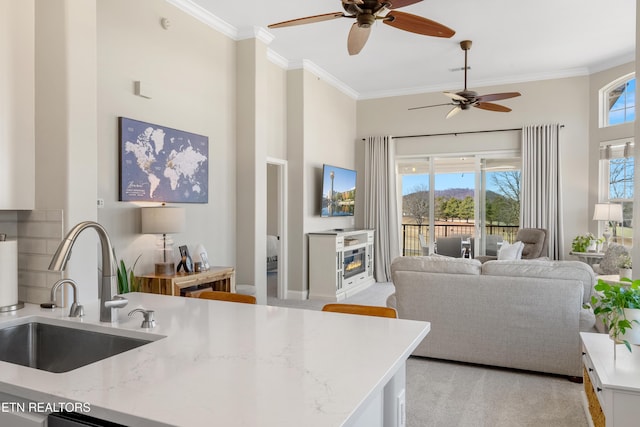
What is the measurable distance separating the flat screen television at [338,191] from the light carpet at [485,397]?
3.32m

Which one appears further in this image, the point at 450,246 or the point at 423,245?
the point at 423,245

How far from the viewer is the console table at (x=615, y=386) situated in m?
1.87

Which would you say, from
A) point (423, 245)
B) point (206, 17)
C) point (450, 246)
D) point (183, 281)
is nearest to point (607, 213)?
point (450, 246)

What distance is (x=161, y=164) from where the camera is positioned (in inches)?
157

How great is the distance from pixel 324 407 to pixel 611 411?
1688 millimetres

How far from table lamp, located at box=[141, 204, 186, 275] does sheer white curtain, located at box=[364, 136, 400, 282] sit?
14.4ft

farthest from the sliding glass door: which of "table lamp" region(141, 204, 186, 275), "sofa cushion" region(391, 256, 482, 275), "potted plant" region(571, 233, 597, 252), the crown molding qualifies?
"table lamp" region(141, 204, 186, 275)

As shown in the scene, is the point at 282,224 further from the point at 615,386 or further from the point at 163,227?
the point at 615,386

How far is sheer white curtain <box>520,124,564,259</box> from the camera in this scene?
6539 mm

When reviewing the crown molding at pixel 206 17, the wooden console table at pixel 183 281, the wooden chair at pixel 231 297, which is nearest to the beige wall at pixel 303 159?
the crown molding at pixel 206 17

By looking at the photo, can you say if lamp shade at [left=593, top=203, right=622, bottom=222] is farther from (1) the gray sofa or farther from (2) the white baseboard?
(2) the white baseboard

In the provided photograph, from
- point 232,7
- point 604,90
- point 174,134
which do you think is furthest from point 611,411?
point 604,90

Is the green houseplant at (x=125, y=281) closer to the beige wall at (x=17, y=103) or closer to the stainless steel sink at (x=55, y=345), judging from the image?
the beige wall at (x=17, y=103)

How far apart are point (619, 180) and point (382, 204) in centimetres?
350
